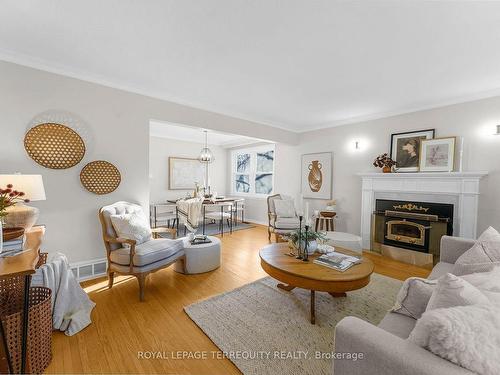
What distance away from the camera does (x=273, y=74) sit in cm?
270

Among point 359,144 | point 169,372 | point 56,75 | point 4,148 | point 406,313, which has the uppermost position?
point 56,75

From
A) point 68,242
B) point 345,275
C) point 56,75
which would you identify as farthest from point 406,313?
point 56,75

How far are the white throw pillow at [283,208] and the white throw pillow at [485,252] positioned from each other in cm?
297

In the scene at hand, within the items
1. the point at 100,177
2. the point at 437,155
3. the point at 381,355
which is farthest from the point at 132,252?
the point at 437,155

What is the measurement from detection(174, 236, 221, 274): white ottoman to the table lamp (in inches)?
62.4

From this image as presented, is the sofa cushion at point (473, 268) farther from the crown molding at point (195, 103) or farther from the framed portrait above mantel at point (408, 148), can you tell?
the crown molding at point (195, 103)

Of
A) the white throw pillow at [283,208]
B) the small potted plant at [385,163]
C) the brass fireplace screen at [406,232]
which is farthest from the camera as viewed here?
the white throw pillow at [283,208]

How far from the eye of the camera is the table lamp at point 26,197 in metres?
1.82

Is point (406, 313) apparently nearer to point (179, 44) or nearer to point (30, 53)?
point (179, 44)

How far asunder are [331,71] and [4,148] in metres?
3.51

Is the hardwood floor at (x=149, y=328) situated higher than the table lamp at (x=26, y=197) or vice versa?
the table lamp at (x=26, y=197)

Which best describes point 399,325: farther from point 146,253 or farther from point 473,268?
point 146,253

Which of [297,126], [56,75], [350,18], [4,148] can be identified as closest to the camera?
[350,18]

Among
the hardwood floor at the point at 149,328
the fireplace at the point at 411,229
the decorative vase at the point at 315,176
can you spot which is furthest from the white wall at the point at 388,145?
the hardwood floor at the point at 149,328
